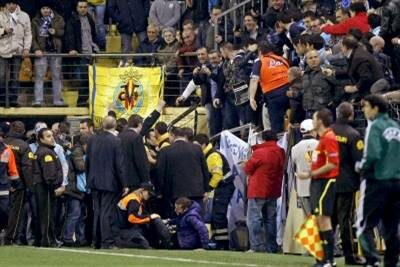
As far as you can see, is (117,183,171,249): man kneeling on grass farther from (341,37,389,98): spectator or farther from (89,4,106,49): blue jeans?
(89,4,106,49): blue jeans

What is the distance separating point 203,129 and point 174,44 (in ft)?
7.74

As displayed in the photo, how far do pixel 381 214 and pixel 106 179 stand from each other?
22.8ft

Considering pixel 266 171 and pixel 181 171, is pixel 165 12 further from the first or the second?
pixel 266 171

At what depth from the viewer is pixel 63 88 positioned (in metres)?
34.4

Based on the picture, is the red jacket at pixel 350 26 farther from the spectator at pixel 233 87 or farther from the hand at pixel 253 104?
the spectator at pixel 233 87

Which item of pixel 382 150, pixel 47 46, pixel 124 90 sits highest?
pixel 47 46

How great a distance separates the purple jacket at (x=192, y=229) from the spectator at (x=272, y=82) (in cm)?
174

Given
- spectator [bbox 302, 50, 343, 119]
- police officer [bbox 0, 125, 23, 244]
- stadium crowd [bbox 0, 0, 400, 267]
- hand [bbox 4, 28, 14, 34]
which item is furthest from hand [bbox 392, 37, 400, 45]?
hand [bbox 4, 28, 14, 34]

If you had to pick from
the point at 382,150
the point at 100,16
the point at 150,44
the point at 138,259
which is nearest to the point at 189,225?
the point at 138,259

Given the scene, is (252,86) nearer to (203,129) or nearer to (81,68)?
(203,129)

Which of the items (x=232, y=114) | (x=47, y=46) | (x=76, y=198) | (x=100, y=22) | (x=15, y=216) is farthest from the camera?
(x=100, y=22)

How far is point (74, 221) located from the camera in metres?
28.5

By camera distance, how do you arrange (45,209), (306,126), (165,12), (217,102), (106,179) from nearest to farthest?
(306,126) < (106,179) < (45,209) < (217,102) < (165,12)

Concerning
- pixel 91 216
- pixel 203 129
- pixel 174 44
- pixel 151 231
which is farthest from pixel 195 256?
pixel 174 44
